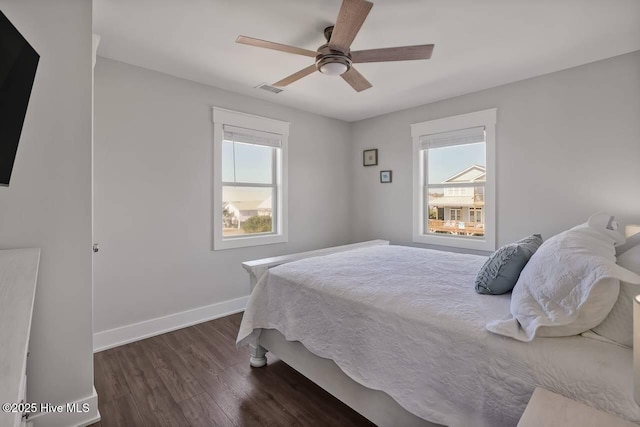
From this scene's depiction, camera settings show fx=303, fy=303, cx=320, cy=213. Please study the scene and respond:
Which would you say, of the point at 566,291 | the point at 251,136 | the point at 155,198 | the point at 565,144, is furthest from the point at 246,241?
the point at 565,144

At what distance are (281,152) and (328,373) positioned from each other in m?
2.83

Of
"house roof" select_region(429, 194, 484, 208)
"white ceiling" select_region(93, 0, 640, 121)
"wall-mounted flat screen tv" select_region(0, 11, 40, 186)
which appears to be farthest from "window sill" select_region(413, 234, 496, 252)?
"wall-mounted flat screen tv" select_region(0, 11, 40, 186)

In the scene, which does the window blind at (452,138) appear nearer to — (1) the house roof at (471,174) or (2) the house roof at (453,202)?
(1) the house roof at (471,174)

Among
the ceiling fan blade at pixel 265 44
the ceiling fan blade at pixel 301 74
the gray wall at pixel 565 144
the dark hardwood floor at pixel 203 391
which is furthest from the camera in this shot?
the gray wall at pixel 565 144

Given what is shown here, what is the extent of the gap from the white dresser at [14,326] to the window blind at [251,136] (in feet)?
7.79

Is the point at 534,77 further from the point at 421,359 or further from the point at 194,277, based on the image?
the point at 194,277

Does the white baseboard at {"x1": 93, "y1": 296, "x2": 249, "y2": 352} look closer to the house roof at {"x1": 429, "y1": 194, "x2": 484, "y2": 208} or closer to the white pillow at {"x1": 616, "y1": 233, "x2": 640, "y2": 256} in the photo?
the house roof at {"x1": 429, "y1": 194, "x2": 484, "y2": 208}

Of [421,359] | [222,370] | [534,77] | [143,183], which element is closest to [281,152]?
[143,183]


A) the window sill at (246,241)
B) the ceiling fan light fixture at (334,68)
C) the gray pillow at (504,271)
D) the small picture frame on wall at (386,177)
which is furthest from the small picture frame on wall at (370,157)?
the gray pillow at (504,271)

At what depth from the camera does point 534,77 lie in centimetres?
303

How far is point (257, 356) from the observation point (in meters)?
2.34

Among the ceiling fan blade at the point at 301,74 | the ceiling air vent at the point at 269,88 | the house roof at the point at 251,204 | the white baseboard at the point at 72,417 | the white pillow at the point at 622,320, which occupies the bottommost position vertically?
the white baseboard at the point at 72,417

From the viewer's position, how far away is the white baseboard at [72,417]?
5.32 ft

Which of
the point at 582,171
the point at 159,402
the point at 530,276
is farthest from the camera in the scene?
the point at 582,171
